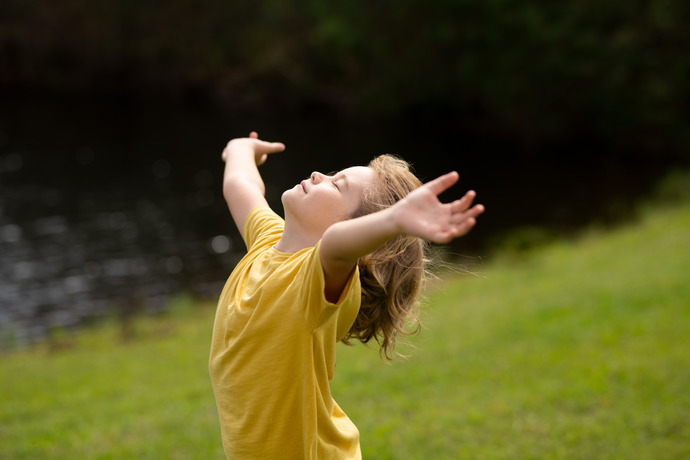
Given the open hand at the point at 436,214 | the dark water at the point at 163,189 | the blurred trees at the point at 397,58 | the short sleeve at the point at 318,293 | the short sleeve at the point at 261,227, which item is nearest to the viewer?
the open hand at the point at 436,214

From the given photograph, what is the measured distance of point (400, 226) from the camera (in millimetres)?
1666

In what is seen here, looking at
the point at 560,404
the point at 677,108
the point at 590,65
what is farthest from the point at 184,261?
the point at 677,108

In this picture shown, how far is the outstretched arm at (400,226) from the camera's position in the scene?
1.58 metres

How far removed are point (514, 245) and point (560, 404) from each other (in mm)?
9675

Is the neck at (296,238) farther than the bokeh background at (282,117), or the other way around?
the bokeh background at (282,117)

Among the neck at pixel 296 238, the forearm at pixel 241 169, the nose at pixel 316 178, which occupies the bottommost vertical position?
the neck at pixel 296 238

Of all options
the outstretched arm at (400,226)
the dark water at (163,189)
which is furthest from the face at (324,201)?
the dark water at (163,189)

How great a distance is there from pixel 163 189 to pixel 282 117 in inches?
459

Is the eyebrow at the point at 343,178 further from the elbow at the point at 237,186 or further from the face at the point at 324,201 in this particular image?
the elbow at the point at 237,186

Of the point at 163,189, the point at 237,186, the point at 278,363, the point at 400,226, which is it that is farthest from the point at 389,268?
the point at 163,189

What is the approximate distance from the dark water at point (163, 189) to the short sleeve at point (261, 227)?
880cm

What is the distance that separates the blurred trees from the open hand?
22300 millimetres

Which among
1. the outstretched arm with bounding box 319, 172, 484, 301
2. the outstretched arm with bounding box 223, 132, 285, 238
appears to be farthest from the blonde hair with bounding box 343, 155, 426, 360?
the outstretched arm with bounding box 223, 132, 285, 238

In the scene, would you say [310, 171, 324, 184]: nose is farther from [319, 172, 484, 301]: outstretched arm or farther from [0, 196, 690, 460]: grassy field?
[0, 196, 690, 460]: grassy field
